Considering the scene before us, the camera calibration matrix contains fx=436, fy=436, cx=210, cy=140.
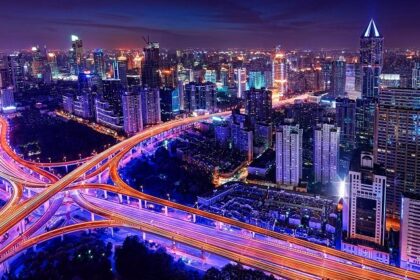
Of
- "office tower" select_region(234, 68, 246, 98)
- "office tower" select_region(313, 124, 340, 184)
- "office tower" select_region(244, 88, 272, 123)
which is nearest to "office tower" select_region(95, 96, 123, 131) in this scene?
"office tower" select_region(244, 88, 272, 123)

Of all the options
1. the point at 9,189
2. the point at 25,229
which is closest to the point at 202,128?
the point at 9,189

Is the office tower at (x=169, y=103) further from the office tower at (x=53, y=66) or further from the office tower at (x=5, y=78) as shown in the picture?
the office tower at (x=53, y=66)

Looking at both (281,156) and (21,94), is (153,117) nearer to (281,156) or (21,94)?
(281,156)

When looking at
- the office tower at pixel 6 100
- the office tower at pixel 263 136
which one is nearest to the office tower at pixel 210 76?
the office tower at pixel 6 100

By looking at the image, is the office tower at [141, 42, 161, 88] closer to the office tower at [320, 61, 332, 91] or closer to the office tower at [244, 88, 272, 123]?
the office tower at [244, 88, 272, 123]

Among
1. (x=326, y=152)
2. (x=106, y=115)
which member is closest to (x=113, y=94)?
(x=106, y=115)
